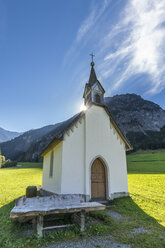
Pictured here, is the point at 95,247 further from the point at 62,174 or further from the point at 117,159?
the point at 117,159

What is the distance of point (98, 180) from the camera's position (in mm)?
10562

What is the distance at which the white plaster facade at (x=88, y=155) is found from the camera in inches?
373

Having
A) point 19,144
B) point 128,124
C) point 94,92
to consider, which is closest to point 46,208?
point 94,92

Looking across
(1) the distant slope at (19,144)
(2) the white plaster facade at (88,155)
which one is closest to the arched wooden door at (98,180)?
(2) the white plaster facade at (88,155)

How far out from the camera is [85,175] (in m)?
9.81

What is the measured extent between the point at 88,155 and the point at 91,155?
26cm

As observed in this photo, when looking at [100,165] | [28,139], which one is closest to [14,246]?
[100,165]

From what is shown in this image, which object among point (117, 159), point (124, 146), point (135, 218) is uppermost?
point (124, 146)

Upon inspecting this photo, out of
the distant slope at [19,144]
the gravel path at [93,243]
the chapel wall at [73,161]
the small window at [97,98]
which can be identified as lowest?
the gravel path at [93,243]

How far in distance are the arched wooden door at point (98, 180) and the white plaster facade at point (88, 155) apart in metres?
0.31

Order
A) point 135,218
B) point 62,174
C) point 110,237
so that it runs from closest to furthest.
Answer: point 110,237 < point 135,218 < point 62,174

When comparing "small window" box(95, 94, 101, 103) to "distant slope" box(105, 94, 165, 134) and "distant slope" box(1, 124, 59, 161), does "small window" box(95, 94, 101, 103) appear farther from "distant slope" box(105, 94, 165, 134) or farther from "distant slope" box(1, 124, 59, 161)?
"distant slope" box(1, 124, 59, 161)

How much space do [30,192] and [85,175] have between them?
14.0 feet

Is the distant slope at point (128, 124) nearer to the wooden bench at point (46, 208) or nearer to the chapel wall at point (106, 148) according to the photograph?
the chapel wall at point (106, 148)
